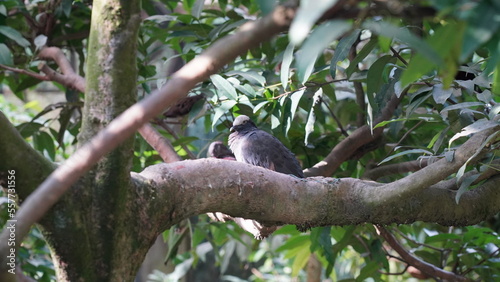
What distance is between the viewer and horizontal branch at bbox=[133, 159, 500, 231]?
4.35 feet

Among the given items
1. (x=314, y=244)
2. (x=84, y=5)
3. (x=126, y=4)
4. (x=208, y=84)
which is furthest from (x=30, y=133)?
(x=126, y=4)

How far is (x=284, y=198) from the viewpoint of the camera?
1492 millimetres

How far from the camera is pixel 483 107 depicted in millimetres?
1697

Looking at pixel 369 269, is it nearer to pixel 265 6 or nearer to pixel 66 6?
pixel 66 6

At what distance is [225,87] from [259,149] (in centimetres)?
68

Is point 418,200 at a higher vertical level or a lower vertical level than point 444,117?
lower

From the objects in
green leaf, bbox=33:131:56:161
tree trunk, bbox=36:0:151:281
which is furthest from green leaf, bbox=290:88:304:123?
green leaf, bbox=33:131:56:161

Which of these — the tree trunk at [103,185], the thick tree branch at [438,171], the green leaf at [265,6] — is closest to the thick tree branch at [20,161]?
the tree trunk at [103,185]

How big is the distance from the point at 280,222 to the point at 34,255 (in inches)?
72.0

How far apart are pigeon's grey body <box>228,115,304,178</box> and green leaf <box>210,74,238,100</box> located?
0.59 m

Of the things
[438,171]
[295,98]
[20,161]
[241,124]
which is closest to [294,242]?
[241,124]

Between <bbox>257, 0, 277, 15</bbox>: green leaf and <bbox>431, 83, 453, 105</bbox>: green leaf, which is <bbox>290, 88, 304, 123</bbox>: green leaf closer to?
<bbox>431, 83, 453, 105</bbox>: green leaf

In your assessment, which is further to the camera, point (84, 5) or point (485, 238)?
point (84, 5)

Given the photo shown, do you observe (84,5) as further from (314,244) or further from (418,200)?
(418,200)
